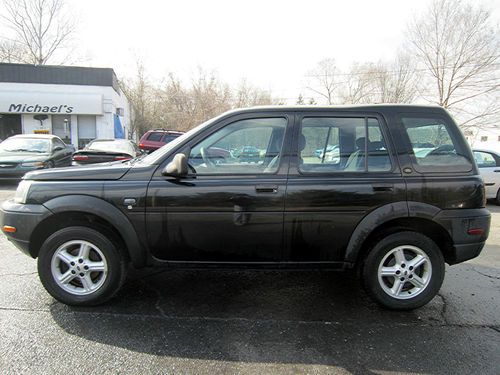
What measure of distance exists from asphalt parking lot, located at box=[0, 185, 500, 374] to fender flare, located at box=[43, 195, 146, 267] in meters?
0.76

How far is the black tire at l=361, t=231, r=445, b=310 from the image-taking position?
351 centimetres

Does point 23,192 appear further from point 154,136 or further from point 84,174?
point 154,136

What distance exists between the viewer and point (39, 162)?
10.3m

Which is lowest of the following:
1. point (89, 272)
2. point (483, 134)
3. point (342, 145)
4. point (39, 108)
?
point (89, 272)

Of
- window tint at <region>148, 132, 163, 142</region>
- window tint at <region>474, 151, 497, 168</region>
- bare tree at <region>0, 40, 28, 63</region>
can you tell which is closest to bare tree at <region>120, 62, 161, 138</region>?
bare tree at <region>0, 40, 28, 63</region>

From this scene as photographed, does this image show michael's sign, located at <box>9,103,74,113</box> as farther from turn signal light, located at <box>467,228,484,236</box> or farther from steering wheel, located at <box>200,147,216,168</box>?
turn signal light, located at <box>467,228,484,236</box>

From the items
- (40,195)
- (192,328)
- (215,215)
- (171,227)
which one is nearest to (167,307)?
(192,328)

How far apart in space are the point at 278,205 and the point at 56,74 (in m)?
25.0

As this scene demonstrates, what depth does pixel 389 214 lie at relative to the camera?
340cm

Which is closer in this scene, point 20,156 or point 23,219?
point 23,219

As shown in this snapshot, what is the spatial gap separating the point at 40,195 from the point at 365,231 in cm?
298

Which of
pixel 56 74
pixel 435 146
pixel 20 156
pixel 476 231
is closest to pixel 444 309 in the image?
pixel 476 231

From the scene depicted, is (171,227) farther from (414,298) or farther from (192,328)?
(414,298)

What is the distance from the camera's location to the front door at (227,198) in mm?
3357
